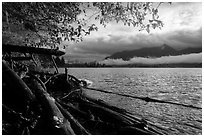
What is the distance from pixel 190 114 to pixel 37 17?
2193 centimetres

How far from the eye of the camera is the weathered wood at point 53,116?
5.71 meters

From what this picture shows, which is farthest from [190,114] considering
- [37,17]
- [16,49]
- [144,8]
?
[16,49]

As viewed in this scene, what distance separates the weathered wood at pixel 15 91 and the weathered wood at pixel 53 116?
0.36 m

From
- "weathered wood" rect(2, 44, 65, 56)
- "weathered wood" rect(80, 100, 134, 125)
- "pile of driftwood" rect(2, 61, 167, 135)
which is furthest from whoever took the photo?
"weathered wood" rect(2, 44, 65, 56)

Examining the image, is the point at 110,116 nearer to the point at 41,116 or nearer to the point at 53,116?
the point at 53,116

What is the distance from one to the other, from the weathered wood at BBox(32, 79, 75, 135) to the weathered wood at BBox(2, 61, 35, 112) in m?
0.36

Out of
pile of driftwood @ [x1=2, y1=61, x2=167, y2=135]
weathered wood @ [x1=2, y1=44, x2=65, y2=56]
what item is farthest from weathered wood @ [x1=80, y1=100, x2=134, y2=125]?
weathered wood @ [x1=2, y1=44, x2=65, y2=56]

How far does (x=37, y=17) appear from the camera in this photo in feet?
43.3

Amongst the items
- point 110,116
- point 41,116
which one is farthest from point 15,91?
point 110,116

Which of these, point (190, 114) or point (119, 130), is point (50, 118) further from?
point (190, 114)

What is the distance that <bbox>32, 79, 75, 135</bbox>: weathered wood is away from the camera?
5.71 meters

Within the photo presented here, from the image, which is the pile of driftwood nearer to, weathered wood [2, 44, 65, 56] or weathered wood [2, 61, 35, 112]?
weathered wood [2, 61, 35, 112]

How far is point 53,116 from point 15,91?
184 centimetres

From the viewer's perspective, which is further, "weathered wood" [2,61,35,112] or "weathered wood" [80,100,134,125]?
"weathered wood" [80,100,134,125]
